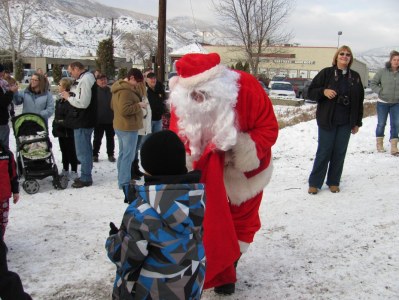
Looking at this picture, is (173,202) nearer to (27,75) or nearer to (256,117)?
(256,117)

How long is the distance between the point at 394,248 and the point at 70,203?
4.05 m

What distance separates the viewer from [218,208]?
113 inches

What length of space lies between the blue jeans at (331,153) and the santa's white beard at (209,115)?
9.80ft

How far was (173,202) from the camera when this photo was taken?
2156 mm

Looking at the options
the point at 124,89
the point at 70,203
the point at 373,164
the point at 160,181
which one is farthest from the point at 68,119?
the point at 373,164

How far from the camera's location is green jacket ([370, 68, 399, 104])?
780 cm

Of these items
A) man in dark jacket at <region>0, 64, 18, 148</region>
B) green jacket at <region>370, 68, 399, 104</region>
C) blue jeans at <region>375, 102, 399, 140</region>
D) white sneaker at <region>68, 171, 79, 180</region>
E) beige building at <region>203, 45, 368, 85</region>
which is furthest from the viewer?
beige building at <region>203, 45, 368, 85</region>

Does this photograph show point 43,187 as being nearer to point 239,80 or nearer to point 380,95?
point 239,80

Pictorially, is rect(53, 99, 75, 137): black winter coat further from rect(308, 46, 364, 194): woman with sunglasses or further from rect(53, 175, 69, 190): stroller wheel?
rect(308, 46, 364, 194): woman with sunglasses

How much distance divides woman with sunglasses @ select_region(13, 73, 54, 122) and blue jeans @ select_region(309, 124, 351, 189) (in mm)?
4461

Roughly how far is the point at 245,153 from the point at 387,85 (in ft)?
19.8

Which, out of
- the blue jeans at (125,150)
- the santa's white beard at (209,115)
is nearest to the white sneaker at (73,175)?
the blue jeans at (125,150)

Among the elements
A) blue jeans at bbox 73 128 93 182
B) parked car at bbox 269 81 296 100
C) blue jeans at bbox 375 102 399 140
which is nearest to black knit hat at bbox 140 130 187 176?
blue jeans at bbox 73 128 93 182

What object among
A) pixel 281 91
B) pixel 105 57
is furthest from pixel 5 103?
pixel 105 57
